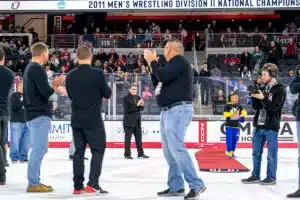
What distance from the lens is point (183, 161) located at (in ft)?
24.1

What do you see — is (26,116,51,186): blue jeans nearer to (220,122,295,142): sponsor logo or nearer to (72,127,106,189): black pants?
(72,127,106,189): black pants

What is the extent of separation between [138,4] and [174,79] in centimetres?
1948

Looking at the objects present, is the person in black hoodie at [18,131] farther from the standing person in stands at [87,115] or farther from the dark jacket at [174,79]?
the dark jacket at [174,79]

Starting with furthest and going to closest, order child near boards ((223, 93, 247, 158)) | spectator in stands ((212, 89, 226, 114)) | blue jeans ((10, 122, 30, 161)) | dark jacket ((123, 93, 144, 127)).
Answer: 1. spectator in stands ((212, 89, 226, 114))
2. dark jacket ((123, 93, 144, 127))
3. child near boards ((223, 93, 247, 158))
4. blue jeans ((10, 122, 30, 161))

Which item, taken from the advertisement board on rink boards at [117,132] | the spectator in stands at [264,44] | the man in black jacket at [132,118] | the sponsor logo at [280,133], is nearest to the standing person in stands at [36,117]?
the man in black jacket at [132,118]

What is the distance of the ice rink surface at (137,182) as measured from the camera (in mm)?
7748

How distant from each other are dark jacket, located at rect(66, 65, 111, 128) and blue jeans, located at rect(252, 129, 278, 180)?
2.39 m

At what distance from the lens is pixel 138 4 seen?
26.5 metres

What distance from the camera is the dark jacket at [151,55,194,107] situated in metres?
7.28

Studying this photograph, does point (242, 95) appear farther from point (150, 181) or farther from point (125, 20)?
point (125, 20)

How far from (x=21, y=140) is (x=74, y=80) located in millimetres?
5386

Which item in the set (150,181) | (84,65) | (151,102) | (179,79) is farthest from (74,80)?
(151,102)

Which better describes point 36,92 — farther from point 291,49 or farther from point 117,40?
Answer: point 117,40

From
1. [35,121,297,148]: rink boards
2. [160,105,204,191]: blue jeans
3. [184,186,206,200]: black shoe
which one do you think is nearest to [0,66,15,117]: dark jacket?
[160,105,204,191]: blue jeans
